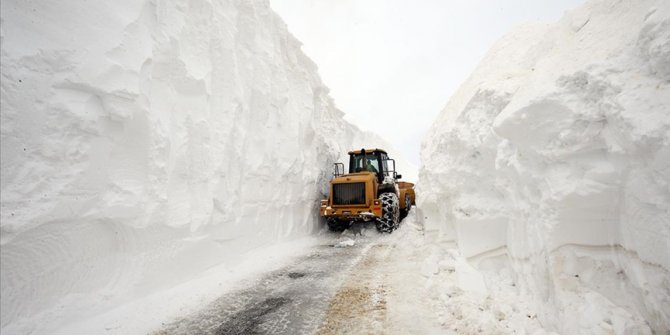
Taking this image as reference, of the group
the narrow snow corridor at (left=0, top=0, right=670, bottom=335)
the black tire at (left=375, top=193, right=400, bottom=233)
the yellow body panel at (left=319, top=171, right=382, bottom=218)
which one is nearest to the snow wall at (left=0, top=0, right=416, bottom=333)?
the narrow snow corridor at (left=0, top=0, right=670, bottom=335)

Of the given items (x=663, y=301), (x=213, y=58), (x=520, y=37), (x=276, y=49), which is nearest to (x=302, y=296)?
(x=663, y=301)

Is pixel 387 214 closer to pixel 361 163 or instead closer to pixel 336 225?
pixel 336 225

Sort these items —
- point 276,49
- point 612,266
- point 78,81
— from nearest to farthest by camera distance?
point 612,266 → point 78,81 → point 276,49

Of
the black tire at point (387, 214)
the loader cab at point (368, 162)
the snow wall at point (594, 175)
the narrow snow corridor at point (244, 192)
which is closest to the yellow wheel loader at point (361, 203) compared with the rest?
the black tire at point (387, 214)

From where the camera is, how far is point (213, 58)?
6367 millimetres

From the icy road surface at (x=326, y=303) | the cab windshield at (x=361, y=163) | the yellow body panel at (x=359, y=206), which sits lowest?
the icy road surface at (x=326, y=303)

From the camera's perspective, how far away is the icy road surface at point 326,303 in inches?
137

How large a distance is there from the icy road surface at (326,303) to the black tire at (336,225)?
12.4ft

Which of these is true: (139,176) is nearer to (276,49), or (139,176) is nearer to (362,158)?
(276,49)

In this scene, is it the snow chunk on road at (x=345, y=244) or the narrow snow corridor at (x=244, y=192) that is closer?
the narrow snow corridor at (x=244, y=192)

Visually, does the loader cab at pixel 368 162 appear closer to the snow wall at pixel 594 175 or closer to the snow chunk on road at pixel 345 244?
the snow chunk on road at pixel 345 244

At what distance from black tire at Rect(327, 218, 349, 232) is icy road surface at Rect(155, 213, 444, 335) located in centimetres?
376

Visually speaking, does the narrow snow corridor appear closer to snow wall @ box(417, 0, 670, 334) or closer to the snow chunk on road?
snow wall @ box(417, 0, 670, 334)

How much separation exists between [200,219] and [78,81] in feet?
9.05
